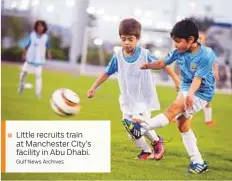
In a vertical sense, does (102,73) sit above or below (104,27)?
below

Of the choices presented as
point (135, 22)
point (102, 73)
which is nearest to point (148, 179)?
point (102, 73)

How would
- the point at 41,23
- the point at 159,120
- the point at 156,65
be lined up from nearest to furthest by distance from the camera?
the point at 159,120, the point at 156,65, the point at 41,23

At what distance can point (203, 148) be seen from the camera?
3969 mm

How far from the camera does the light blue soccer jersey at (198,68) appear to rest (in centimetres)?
376

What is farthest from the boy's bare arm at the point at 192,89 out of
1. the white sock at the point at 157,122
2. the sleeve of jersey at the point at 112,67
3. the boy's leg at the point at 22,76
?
the boy's leg at the point at 22,76

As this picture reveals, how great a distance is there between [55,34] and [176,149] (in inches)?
41.6

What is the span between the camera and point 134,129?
3.83 m

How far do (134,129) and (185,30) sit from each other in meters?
0.67

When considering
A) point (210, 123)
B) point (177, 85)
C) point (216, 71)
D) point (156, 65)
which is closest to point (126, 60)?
point (156, 65)

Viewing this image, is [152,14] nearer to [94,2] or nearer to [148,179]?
[94,2]

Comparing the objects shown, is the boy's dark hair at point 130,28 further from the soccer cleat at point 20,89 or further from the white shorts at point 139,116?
the soccer cleat at point 20,89

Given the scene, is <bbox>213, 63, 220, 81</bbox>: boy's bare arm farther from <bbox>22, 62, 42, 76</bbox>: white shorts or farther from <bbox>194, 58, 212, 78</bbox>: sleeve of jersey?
<bbox>22, 62, 42, 76</bbox>: white shorts

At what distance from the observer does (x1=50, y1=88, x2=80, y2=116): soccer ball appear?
391 centimetres
